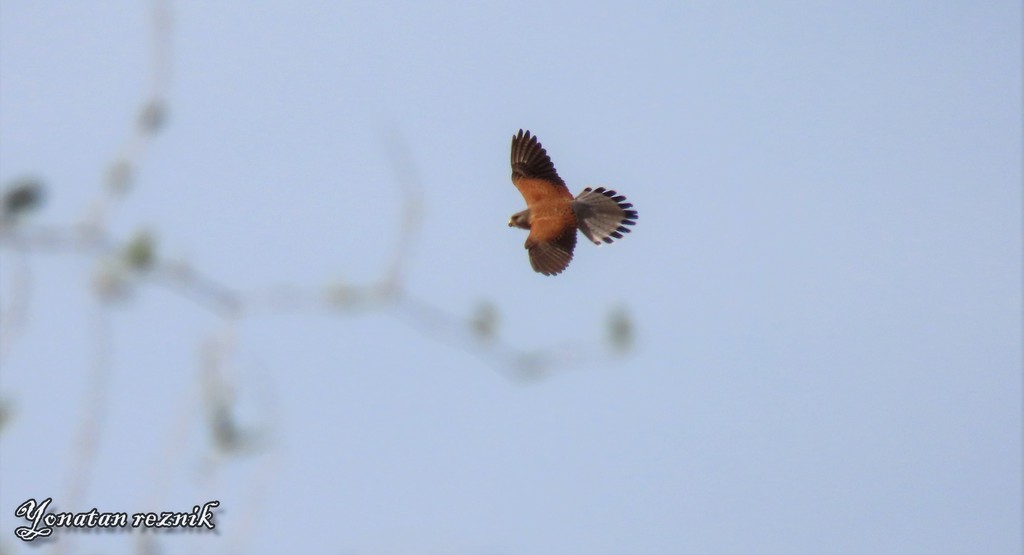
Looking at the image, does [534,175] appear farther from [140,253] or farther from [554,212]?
[140,253]

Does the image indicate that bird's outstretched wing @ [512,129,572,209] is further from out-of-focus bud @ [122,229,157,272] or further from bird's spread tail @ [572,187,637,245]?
out-of-focus bud @ [122,229,157,272]

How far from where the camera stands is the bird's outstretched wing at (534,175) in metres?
10.7

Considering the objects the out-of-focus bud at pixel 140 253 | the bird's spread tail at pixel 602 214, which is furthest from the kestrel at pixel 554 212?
the out-of-focus bud at pixel 140 253

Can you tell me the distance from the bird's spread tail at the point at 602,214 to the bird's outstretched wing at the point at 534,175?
17 centimetres

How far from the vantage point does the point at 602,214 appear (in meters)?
10.8

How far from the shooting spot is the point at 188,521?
24.7 ft

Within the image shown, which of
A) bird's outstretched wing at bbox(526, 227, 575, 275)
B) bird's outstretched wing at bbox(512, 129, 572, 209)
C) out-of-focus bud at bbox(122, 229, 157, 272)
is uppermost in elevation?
bird's outstretched wing at bbox(512, 129, 572, 209)

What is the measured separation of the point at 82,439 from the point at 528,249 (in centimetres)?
648

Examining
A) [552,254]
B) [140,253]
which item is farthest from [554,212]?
[140,253]

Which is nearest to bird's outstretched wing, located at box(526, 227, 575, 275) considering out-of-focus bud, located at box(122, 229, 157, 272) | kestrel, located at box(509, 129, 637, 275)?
kestrel, located at box(509, 129, 637, 275)

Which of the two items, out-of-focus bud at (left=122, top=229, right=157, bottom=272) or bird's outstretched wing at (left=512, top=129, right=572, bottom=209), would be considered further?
bird's outstretched wing at (left=512, top=129, right=572, bottom=209)

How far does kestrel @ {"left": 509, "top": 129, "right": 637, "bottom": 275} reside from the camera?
418 inches

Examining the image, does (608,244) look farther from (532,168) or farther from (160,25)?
(160,25)

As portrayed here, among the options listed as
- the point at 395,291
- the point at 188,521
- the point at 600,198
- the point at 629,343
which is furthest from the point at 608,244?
the point at 395,291
